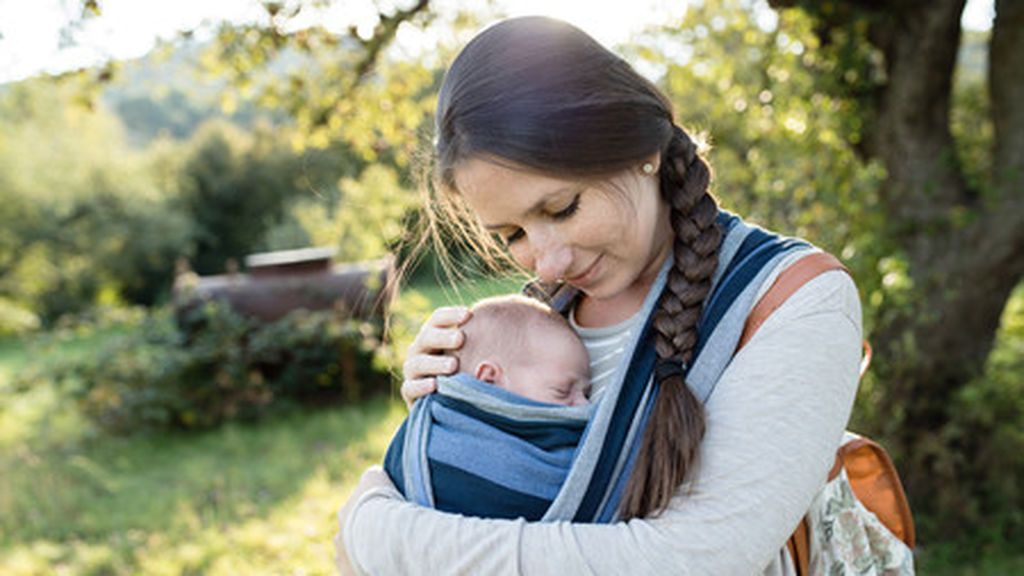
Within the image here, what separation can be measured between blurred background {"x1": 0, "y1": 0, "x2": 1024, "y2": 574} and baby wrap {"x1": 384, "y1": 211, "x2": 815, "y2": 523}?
439mm

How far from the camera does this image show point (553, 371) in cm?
148

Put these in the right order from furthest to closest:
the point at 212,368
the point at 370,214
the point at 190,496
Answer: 1. the point at 212,368
2. the point at 370,214
3. the point at 190,496

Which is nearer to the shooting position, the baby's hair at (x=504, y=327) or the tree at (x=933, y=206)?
the baby's hair at (x=504, y=327)

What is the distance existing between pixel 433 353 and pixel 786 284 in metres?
0.64

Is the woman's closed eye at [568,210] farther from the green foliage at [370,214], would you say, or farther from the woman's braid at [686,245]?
the green foliage at [370,214]

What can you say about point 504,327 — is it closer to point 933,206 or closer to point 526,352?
point 526,352

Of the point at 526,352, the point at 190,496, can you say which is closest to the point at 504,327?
the point at 526,352

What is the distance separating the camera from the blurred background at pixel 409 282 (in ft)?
12.8

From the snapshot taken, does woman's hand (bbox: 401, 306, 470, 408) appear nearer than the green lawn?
Yes

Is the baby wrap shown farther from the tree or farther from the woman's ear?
the tree

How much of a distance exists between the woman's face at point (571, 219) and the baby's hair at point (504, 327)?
0.16 m

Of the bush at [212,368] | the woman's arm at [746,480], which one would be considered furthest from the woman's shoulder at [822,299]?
the bush at [212,368]

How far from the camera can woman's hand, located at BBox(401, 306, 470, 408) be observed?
149 centimetres

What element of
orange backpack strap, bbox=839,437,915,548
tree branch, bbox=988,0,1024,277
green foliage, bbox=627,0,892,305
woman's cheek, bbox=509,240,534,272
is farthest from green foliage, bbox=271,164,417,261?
orange backpack strap, bbox=839,437,915,548
